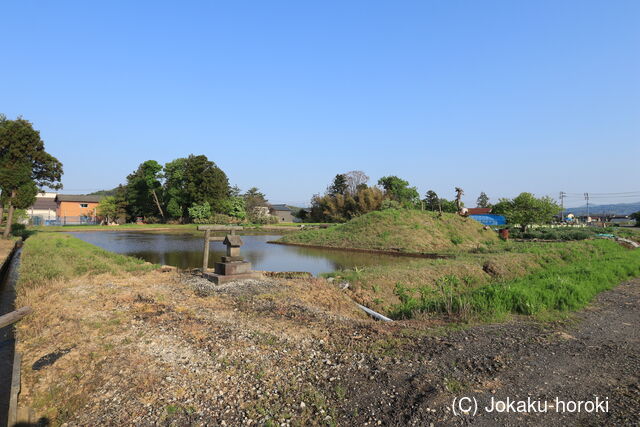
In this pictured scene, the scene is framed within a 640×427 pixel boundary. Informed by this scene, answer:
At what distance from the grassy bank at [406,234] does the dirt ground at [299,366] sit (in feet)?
54.3

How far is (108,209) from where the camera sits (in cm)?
5556

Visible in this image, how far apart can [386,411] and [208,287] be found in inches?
271

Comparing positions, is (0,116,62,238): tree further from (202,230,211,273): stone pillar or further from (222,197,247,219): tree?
(222,197,247,219): tree

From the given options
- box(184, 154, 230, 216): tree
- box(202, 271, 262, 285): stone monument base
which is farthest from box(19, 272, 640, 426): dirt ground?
box(184, 154, 230, 216): tree

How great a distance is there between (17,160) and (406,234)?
88.3 feet

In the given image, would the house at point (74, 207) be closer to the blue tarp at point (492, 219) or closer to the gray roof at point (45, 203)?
the gray roof at point (45, 203)

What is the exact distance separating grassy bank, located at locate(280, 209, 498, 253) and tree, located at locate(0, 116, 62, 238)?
18313mm

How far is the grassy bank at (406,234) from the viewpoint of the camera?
79.4ft

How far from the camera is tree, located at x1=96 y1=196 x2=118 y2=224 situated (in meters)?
55.5

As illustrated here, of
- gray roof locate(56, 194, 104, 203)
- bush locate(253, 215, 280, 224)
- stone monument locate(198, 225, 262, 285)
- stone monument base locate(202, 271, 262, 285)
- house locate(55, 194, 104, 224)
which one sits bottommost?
stone monument base locate(202, 271, 262, 285)

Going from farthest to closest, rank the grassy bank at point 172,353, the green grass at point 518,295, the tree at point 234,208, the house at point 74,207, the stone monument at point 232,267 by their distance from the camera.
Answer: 1. the house at point 74,207
2. the tree at point 234,208
3. the stone monument at point 232,267
4. the green grass at point 518,295
5. the grassy bank at point 172,353

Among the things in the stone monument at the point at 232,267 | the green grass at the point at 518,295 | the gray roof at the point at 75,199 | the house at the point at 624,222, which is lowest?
the house at the point at 624,222

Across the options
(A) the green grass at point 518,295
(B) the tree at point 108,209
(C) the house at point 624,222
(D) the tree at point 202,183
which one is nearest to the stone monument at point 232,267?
(A) the green grass at point 518,295

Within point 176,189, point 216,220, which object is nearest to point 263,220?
point 216,220
